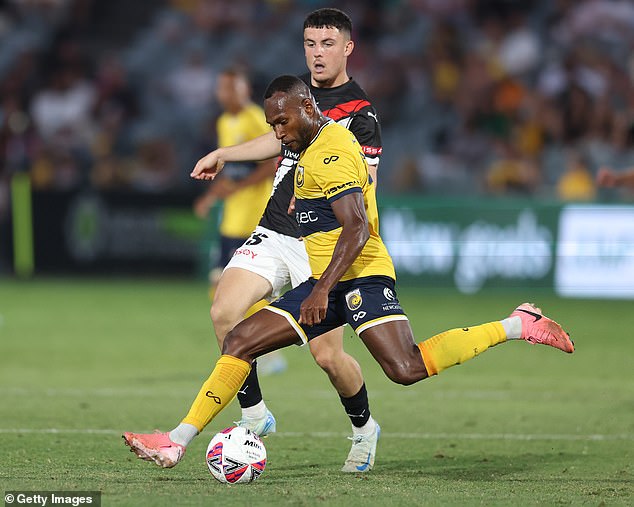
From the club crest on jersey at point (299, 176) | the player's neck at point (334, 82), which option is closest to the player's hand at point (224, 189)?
the player's neck at point (334, 82)

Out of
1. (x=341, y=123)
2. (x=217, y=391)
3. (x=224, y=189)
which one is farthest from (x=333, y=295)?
(x=224, y=189)

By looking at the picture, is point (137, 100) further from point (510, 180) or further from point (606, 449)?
point (606, 449)

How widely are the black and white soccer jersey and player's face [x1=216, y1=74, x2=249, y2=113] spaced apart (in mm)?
3694

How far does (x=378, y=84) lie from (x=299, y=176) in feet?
48.4

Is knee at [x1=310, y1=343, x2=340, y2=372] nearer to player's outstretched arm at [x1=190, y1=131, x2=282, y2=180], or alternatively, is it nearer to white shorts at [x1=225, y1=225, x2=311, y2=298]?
white shorts at [x1=225, y1=225, x2=311, y2=298]

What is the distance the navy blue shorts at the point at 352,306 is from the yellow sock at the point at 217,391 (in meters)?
0.38

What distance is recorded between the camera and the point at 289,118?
21.4 ft

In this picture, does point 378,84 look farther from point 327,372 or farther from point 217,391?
point 217,391

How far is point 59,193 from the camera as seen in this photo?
20.0 meters

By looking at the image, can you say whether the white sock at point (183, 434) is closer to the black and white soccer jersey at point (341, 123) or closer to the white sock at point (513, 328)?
the black and white soccer jersey at point (341, 123)

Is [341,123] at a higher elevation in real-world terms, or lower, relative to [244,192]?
higher

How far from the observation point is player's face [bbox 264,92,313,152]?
6.48 m

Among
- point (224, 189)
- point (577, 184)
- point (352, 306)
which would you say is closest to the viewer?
point (352, 306)

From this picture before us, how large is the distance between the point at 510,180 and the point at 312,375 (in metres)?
8.11
